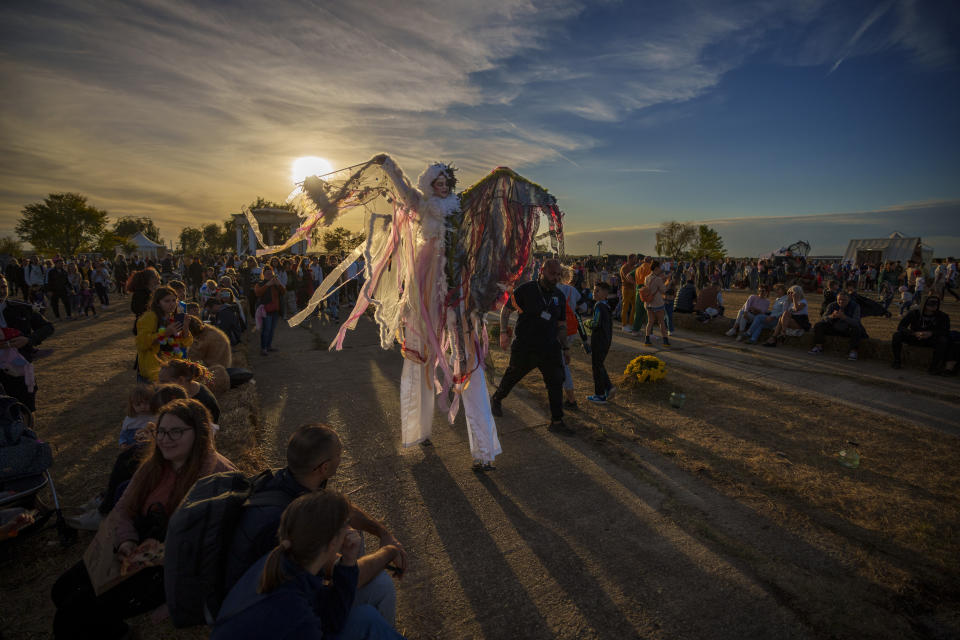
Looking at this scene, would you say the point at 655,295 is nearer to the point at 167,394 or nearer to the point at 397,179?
the point at 397,179

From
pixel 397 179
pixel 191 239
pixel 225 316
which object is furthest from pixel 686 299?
pixel 191 239

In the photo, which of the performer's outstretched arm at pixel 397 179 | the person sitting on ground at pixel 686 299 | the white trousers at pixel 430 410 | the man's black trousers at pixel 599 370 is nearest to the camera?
the performer's outstretched arm at pixel 397 179

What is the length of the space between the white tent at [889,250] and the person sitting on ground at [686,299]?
29.9 metres

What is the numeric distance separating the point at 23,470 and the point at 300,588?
2.74 metres

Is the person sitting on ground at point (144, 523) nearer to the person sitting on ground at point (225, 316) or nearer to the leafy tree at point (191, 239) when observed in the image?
the person sitting on ground at point (225, 316)

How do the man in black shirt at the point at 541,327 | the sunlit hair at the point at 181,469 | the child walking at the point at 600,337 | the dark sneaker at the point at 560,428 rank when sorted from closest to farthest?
the sunlit hair at the point at 181,469 → the man in black shirt at the point at 541,327 → the dark sneaker at the point at 560,428 → the child walking at the point at 600,337

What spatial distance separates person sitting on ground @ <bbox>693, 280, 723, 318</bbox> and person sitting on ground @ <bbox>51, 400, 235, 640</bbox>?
1147cm

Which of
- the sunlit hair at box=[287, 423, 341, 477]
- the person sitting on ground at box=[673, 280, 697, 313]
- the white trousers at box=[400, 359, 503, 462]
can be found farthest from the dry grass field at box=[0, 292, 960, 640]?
the person sitting on ground at box=[673, 280, 697, 313]

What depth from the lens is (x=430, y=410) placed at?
4.12m

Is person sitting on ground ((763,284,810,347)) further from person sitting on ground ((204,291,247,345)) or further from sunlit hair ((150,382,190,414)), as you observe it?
person sitting on ground ((204,291,247,345))

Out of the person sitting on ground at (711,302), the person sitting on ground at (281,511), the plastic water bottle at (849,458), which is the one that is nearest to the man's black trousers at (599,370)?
the plastic water bottle at (849,458)

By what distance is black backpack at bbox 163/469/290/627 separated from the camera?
5.33 ft

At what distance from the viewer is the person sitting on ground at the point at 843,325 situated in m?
8.29

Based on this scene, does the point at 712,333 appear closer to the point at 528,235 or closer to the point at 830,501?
the point at 830,501
